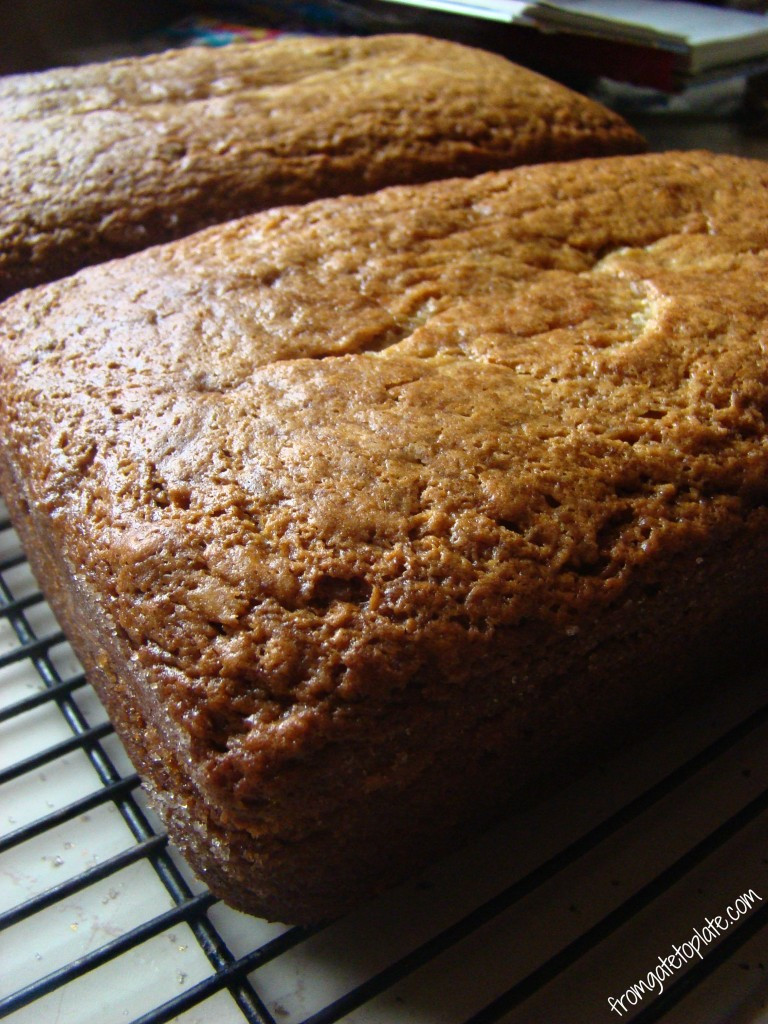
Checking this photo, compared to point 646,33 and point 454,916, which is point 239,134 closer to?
point 646,33

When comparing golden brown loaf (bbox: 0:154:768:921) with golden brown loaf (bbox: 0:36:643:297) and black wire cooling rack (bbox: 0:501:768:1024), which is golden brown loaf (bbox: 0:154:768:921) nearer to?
Answer: black wire cooling rack (bbox: 0:501:768:1024)

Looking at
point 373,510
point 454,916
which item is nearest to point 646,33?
point 373,510

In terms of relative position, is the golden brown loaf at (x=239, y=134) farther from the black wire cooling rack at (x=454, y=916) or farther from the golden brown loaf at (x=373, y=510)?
the black wire cooling rack at (x=454, y=916)

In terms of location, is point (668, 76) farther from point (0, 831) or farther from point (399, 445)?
point (0, 831)

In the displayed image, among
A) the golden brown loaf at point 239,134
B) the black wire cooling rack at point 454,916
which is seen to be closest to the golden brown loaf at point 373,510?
the black wire cooling rack at point 454,916

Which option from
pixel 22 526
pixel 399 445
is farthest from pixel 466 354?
pixel 22 526

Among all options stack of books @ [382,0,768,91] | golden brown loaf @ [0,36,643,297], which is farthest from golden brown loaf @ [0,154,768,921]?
stack of books @ [382,0,768,91]
